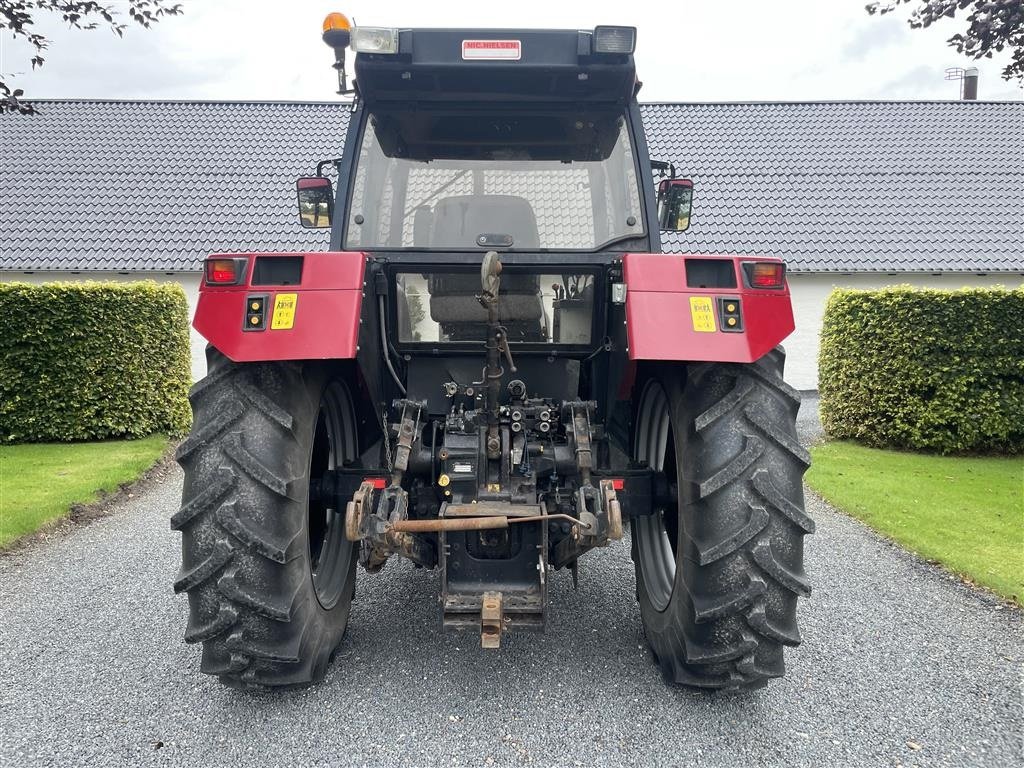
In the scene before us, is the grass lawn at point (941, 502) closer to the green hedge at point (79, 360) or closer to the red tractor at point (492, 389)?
the red tractor at point (492, 389)

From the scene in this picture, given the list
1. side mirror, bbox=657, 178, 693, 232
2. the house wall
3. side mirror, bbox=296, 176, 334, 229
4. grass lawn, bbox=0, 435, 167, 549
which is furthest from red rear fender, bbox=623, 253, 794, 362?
the house wall

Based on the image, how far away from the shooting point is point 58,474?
627 centimetres

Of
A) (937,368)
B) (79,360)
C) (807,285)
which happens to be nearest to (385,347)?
(79,360)

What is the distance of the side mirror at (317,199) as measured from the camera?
3480 millimetres

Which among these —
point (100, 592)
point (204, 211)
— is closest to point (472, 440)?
point (100, 592)

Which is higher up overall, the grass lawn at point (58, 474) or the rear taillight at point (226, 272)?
the rear taillight at point (226, 272)

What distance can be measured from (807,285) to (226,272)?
11354 mm

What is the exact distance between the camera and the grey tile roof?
1188 centimetres

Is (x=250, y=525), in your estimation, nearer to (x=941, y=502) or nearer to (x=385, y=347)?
(x=385, y=347)

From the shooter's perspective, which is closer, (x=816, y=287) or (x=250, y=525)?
(x=250, y=525)

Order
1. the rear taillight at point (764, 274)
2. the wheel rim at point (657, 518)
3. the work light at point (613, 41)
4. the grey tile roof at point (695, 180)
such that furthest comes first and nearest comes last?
the grey tile roof at point (695, 180), the wheel rim at point (657, 518), the work light at point (613, 41), the rear taillight at point (764, 274)

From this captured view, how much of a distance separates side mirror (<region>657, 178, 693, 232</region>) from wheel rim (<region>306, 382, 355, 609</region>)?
1.73 metres

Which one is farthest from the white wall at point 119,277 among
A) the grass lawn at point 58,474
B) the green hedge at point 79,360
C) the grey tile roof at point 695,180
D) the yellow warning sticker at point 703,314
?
the yellow warning sticker at point 703,314

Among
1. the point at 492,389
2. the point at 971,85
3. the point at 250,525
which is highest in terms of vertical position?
the point at 971,85
